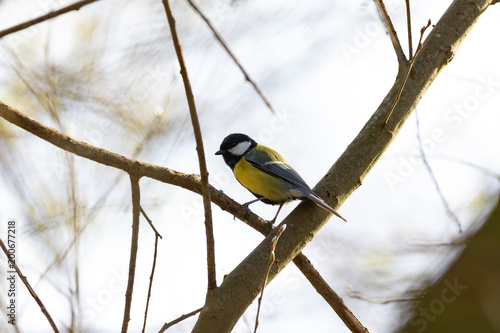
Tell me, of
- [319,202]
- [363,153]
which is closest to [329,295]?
[319,202]

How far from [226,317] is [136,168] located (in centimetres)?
79

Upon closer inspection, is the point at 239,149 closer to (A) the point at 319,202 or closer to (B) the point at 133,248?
(A) the point at 319,202

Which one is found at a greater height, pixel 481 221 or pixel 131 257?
pixel 131 257

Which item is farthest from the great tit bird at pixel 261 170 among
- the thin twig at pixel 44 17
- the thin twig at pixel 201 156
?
the thin twig at pixel 44 17

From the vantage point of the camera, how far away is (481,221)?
379 centimetres

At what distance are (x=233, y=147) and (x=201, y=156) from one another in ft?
9.79

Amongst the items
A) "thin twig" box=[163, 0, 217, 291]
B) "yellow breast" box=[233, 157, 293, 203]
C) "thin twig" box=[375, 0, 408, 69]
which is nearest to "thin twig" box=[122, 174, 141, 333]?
"thin twig" box=[163, 0, 217, 291]

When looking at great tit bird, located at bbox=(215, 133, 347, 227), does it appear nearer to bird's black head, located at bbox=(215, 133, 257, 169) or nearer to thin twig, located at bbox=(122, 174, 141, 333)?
bird's black head, located at bbox=(215, 133, 257, 169)

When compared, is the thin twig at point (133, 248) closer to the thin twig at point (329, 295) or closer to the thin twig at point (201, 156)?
the thin twig at point (201, 156)

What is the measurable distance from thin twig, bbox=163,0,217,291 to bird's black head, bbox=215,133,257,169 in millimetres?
2678

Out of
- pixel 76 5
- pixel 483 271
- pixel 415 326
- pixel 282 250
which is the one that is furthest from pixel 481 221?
pixel 76 5

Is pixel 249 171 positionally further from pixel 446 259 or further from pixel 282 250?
pixel 282 250

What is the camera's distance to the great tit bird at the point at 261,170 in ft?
13.3

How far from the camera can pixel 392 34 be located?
100 inches
